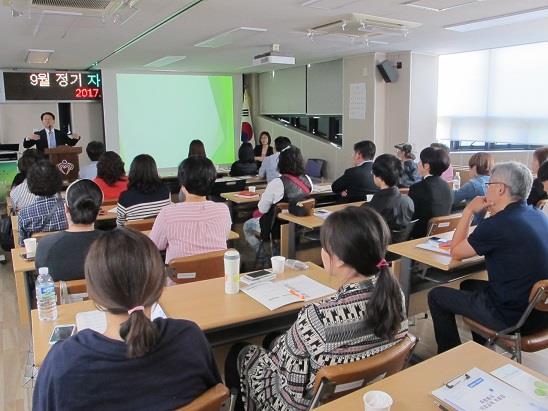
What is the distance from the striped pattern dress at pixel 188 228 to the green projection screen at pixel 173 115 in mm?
6912

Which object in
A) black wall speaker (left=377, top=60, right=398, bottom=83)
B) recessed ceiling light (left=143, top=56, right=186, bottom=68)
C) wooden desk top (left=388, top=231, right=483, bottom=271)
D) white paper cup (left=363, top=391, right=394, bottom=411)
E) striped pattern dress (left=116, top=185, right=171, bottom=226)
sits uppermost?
recessed ceiling light (left=143, top=56, right=186, bottom=68)

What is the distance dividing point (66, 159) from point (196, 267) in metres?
5.76

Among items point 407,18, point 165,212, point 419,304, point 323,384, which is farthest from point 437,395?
point 407,18

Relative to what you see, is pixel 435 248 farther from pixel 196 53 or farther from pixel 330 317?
pixel 196 53

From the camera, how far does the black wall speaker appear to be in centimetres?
715

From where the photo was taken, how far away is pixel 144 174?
378 cm

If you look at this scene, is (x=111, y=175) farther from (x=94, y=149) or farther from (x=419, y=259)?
(x=419, y=259)

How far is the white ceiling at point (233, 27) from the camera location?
3998mm

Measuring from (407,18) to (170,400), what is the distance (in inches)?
167

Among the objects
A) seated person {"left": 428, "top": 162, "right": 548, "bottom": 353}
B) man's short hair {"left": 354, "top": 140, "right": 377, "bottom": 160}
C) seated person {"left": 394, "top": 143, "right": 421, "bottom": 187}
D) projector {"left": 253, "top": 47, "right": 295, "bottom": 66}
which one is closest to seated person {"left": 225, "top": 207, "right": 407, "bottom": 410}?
seated person {"left": 428, "top": 162, "right": 548, "bottom": 353}

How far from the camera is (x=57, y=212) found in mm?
3559

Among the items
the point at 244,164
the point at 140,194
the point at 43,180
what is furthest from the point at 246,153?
the point at 43,180

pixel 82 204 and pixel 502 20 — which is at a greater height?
pixel 502 20

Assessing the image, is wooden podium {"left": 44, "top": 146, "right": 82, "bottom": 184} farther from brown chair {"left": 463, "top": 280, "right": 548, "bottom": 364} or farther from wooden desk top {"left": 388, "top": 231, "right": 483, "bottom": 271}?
brown chair {"left": 463, "top": 280, "right": 548, "bottom": 364}
